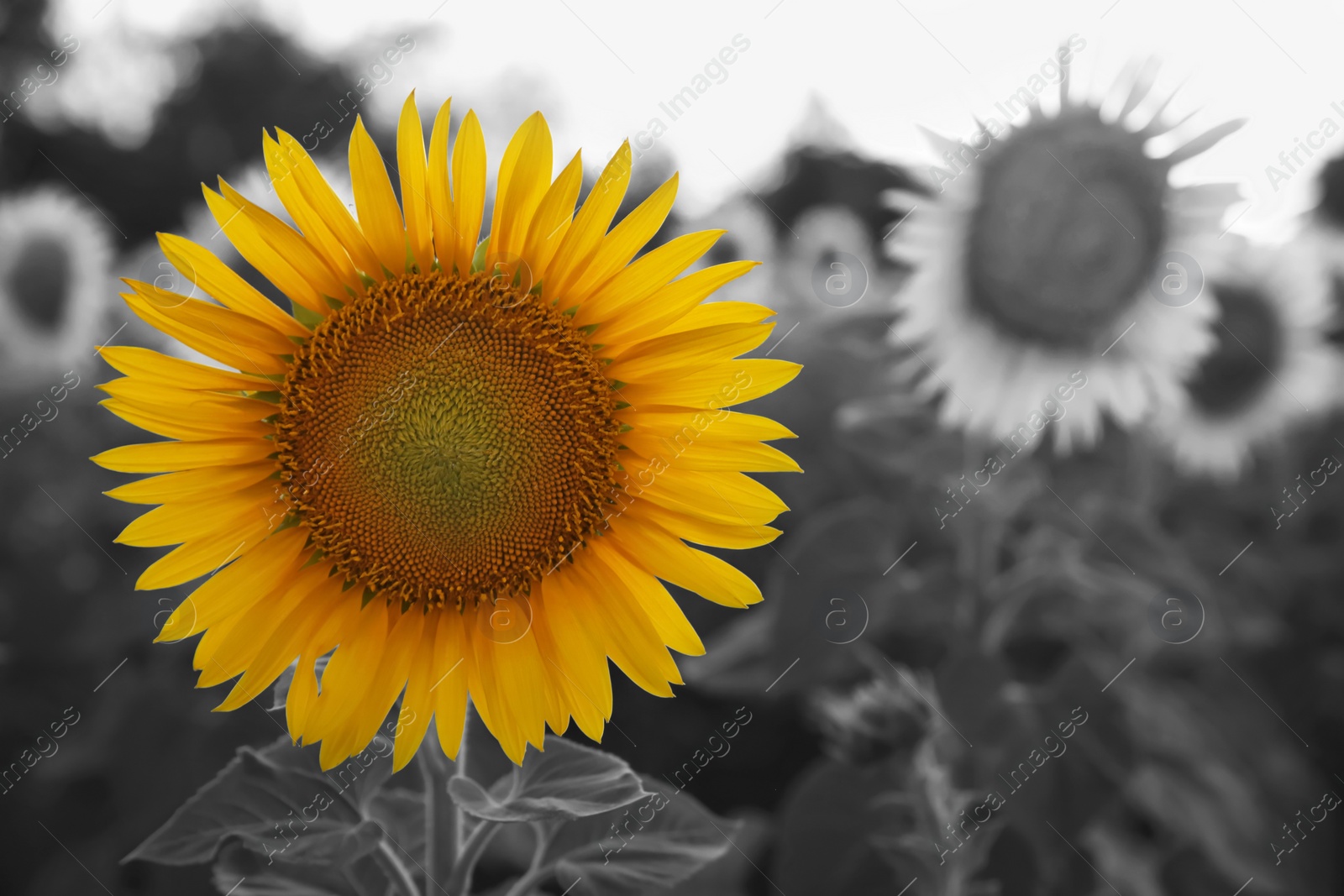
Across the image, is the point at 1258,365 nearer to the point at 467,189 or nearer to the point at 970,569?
→ the point at 970,569

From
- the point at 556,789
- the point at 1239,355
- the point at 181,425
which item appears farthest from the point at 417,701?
the point at 1239,355

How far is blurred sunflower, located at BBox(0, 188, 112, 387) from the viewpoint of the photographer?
3209mm

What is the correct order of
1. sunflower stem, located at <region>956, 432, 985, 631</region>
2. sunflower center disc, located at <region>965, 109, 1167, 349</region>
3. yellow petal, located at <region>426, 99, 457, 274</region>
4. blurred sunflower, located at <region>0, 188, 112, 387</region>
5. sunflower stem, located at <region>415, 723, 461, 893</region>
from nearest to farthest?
yellow petal, located at <region>426, 99, 457, 274</region> < sunflower stem, located at <region>415, 723, 461, 893</region> < sunflower center disc, located at <region>965, 109, 1167, 349</region> < sunflower stem, located at <region>956, 432, 985, 631</region> < blurred sunflower, located at <region>0, 188, 112, 387</region>

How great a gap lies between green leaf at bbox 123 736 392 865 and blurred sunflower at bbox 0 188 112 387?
8.32 ft

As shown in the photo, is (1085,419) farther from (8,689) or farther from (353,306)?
(8,689)

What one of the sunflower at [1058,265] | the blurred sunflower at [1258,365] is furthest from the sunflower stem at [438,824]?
the blurred sunflower at [1258,365]

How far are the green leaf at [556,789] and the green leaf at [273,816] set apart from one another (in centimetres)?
14

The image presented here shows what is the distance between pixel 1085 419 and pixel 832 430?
64 cm

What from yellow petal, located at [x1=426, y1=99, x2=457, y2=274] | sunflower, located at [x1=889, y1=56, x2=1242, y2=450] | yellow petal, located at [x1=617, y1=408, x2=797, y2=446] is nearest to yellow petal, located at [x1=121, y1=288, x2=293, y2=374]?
yellow petal, located at [x1=426, y1=99, x2=457, y2=274]

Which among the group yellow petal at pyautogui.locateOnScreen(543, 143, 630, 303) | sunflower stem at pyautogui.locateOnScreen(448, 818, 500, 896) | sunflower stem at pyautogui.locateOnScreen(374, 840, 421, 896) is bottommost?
sunflower stem at pyautogui.locateOnScreen(448, 818, 500, 896)

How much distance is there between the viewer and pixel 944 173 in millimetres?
1895

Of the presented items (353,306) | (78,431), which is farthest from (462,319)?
(78,431)

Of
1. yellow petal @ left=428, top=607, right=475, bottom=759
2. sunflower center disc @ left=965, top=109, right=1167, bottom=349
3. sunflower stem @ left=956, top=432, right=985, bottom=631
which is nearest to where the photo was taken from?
yellow petal @ left=428, top=607, right=475, bottom=759

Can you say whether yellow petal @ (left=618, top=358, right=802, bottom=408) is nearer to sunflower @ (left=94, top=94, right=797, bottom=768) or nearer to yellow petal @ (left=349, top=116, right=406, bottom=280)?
sunflower @ (left=94, top=94, right=797, bottom=768)
